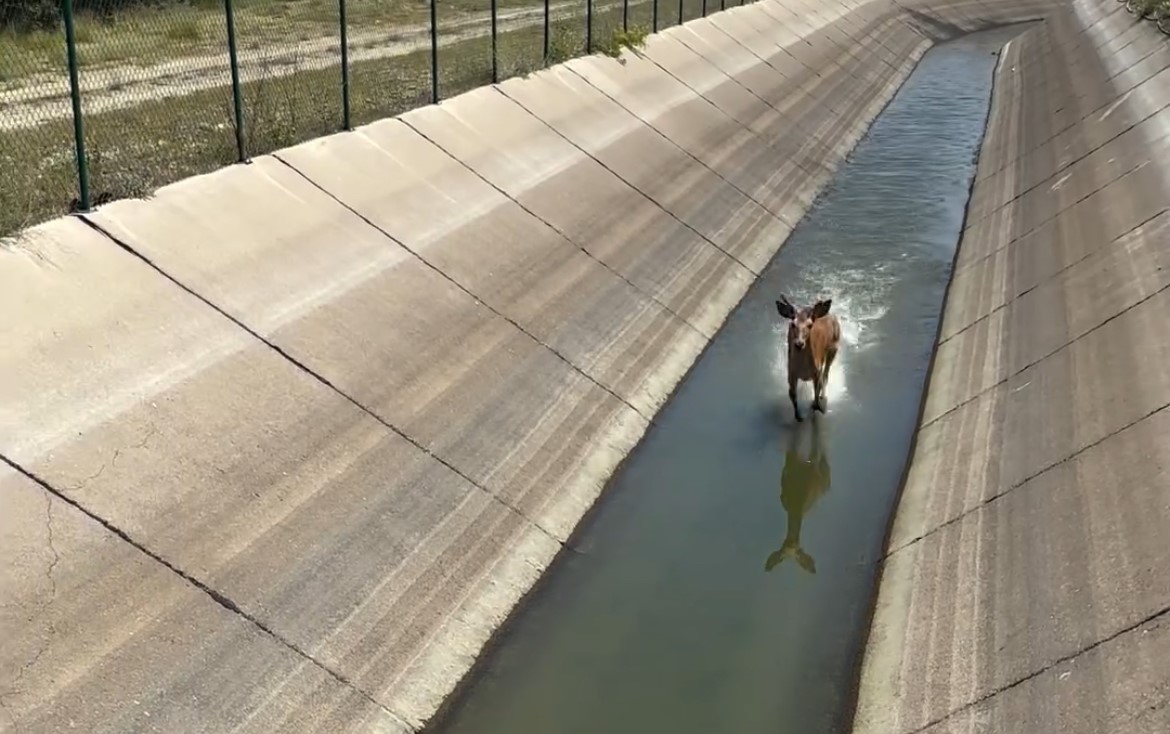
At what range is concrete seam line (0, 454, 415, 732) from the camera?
8531 mm

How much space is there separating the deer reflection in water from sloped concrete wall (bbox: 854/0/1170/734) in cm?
102

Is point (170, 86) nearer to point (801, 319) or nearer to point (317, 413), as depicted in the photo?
point (317, 413)

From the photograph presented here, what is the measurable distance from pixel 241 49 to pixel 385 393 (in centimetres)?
1398

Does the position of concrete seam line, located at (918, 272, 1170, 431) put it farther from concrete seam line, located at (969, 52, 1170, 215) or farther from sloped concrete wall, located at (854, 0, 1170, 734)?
concrete seam line, located at (969, 52, 1170, 215)

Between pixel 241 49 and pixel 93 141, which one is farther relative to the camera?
pixel 241 49

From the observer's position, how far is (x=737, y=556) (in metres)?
11.8

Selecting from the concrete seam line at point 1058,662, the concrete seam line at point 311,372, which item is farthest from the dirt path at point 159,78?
the concrete seam line at point 1058,662

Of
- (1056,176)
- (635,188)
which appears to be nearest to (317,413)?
(635,188)

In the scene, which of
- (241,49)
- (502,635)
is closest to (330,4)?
(241,49)

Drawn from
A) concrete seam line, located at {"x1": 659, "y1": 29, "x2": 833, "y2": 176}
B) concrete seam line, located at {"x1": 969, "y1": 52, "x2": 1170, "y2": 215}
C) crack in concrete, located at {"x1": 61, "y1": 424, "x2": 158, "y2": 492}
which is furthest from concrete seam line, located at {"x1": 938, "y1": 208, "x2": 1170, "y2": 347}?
crack in concrete, located at {"x1": 61, "y1": 424, "x2": 158, "y2": 492}

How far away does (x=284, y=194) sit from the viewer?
45.2 ft

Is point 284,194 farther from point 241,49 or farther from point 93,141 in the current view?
point 241,49

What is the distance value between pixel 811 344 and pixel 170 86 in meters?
11.4

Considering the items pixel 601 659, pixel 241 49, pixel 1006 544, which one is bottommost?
pixel 601 659
